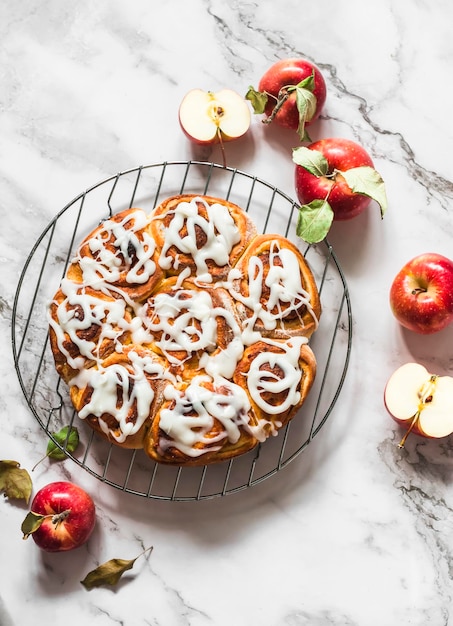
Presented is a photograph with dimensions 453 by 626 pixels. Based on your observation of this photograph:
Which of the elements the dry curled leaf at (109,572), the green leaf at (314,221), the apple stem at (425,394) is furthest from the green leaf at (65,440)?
the apple stem at (425,394)

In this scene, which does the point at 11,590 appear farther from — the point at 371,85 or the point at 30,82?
the point at 371,85

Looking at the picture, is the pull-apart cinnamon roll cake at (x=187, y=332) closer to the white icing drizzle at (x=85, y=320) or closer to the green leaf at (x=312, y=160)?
the white icing drizzle at (x=85, y=320)

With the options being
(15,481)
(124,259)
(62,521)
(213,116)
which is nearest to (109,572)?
(62,521)

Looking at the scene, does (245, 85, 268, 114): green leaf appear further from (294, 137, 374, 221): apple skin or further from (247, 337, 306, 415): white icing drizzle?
(247, 337, 306, 415): white icing drizzle

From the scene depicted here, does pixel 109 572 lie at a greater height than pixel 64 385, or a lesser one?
lesser

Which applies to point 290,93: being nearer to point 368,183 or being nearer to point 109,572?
point 368,183

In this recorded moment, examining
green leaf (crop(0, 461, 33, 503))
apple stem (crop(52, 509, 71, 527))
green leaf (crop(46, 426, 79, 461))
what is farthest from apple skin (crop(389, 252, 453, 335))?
green leaf (crop(0, 461, 33, 503))
